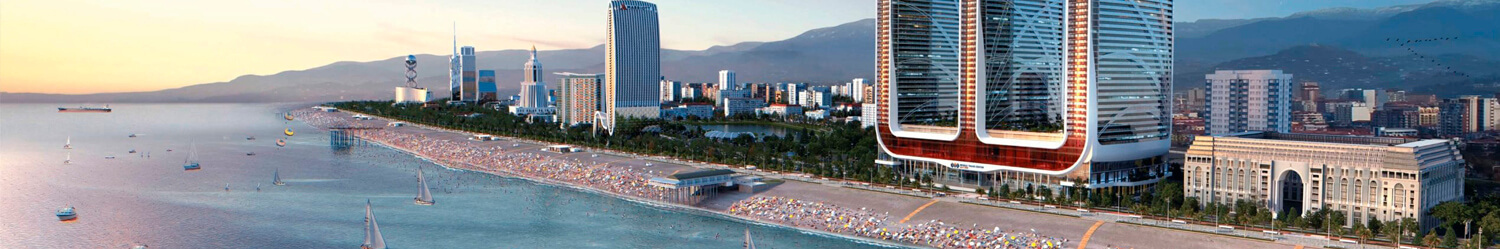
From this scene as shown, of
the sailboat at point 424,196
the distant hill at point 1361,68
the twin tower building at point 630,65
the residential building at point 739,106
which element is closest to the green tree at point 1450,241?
the sailboat at point 424,196

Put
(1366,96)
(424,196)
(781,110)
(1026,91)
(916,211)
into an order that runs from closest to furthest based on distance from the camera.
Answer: (916,211) < (424,196) < (1026,91) < (1366,96) < (781,110)

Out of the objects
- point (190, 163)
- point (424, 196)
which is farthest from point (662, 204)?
point (190, 163)

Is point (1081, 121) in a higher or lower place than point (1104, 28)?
lower

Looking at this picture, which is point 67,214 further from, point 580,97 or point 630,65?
point 630,65

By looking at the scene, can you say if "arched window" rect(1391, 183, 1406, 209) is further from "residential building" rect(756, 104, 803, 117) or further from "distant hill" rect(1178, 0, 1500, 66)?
"residential building" rect(756, 104, 803, 117)

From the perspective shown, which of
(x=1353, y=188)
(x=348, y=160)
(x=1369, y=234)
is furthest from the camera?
(x=348, y=160)

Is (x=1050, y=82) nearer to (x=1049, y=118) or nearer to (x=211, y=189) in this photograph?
(x=1049, y=118)

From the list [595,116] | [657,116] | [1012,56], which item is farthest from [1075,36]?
[657,116]
